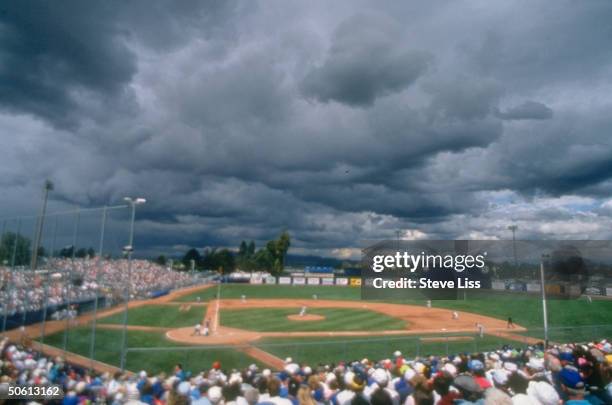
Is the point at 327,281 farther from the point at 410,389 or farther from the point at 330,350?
the point at 410,389

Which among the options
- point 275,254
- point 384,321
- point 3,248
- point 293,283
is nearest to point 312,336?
point 384,321

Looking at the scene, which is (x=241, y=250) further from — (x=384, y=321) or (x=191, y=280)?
(x=384, y=321)

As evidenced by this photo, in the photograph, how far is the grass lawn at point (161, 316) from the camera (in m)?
33.3

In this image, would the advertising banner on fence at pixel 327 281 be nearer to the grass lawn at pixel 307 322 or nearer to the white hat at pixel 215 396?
the grass lawn at pixel 307 322

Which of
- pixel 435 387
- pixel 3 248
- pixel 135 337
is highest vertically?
pixel 3 248

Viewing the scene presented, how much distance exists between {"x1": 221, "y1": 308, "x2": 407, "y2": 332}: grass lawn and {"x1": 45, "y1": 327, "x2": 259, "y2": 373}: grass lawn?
846 cm

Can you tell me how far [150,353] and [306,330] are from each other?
41.3 feet

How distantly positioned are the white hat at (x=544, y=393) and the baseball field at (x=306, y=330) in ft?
40.0

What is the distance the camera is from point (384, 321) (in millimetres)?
37062

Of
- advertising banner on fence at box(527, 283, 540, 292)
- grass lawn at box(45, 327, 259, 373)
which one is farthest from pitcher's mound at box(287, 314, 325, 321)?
advertising banner on fence at box(527, 283, 540, 292)

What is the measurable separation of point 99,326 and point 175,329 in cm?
570

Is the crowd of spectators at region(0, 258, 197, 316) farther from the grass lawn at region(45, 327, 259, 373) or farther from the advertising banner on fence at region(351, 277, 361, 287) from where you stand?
the advertising banner on fence at region(351, 277, 361, 287)

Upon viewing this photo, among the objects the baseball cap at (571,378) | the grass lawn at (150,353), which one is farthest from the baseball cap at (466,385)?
the grass lawn at (150,353)

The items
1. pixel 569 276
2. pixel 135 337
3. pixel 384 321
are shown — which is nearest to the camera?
pixel 135 337
